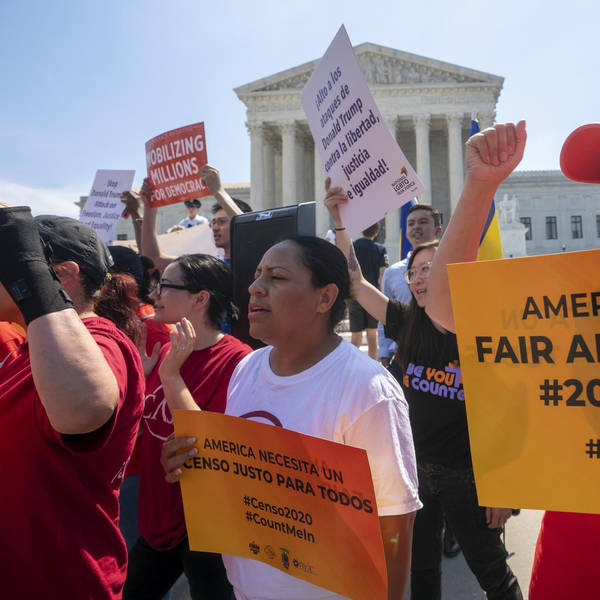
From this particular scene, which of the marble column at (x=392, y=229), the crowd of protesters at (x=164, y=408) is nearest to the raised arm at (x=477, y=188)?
the crowd of protesters at (x=164, y=408)

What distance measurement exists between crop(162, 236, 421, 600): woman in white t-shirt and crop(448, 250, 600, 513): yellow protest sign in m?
0.37

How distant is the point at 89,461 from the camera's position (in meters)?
1.43

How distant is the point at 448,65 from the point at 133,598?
41399 mm

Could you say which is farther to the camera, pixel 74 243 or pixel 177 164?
pixel 177 164

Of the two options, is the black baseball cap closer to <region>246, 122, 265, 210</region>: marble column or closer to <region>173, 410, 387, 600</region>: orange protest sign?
A: <region>173, 410, 387, 600</region>: orange protest sign

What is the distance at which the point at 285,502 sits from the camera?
4.42 ft

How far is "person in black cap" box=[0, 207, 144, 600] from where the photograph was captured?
1.19 m

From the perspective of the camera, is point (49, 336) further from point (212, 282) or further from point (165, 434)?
point (212, 282)

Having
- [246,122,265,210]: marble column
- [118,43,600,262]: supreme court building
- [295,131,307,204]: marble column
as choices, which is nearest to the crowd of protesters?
[118,43,600,262]: supreme court building

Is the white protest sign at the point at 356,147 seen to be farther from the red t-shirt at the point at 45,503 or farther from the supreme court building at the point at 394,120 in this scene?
the supreme court building at the point at 394,120

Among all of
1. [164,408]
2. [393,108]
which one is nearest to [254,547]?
[164,408]

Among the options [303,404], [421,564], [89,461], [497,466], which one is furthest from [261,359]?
[421,564]

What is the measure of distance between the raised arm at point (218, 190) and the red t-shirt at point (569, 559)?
2.85 metres

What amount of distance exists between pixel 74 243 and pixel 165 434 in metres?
0.97
